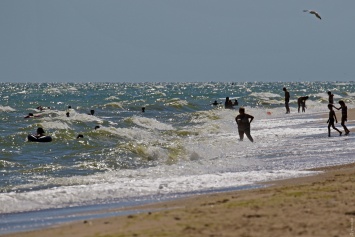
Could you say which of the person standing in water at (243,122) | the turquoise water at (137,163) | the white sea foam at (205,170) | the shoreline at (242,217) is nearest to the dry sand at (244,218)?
the shoreline at (242,217)

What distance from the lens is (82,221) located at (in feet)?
29.2

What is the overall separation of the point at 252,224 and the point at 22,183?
7554 mm

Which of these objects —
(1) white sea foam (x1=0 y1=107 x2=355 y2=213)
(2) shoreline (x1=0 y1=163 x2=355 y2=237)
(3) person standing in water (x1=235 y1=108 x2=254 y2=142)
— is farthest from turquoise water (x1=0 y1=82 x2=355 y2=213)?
(2) shoreline (x1=0 y1=163 x2=355 y2=237)

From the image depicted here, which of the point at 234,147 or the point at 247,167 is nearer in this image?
the point at 247,167

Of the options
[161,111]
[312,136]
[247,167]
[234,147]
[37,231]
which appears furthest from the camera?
[161,111]

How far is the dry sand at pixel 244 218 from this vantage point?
7.40 meters

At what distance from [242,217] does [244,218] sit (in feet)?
0.24

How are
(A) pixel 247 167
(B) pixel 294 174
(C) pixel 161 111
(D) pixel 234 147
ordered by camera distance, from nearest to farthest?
(B) pixel 294 174 → (A) pixel 247 167 → (D) pixel 234 147 → (C) pixel 161 111

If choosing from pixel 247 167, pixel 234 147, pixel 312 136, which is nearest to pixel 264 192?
pixel 247 167

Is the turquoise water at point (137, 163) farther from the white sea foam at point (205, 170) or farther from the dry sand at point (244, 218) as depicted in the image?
the dry sand at point (244, 218)

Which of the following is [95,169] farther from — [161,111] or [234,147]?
[161,111]

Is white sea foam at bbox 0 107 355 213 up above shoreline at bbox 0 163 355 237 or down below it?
below

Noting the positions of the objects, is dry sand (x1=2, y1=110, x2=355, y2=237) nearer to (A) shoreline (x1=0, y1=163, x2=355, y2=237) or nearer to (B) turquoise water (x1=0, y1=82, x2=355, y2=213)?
(A) shoreline (x1=0, y1=163, x2=355, y2=237)

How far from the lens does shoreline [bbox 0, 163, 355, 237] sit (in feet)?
24.3
